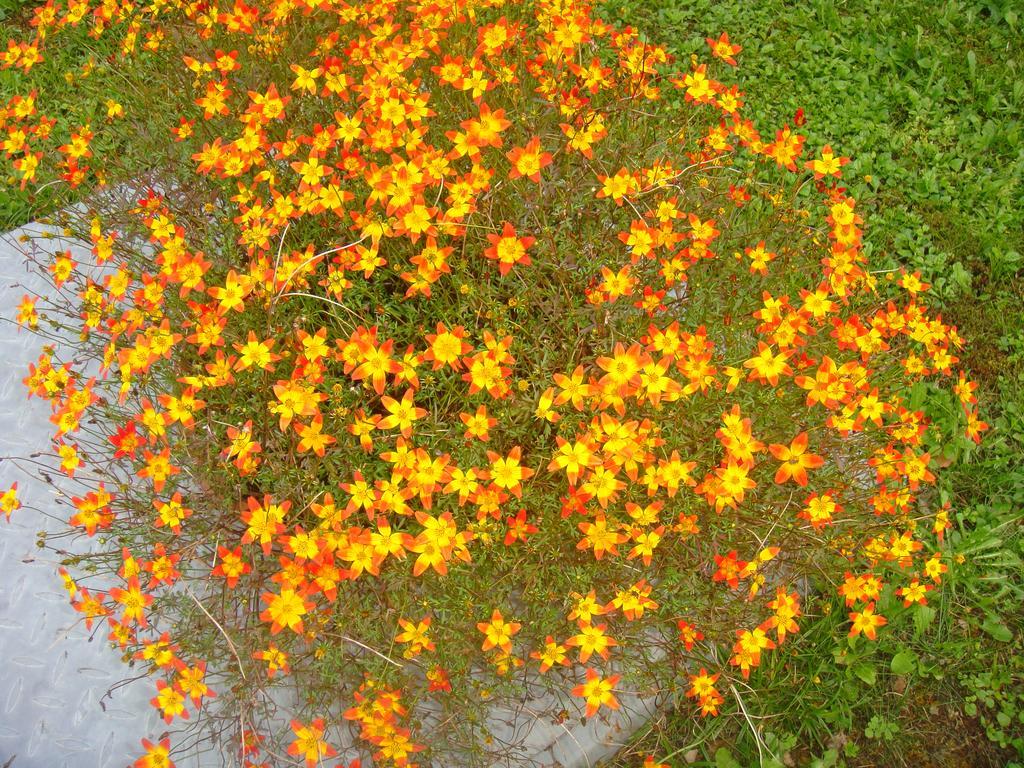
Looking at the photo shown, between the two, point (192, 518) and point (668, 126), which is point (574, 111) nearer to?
point (668, 126)

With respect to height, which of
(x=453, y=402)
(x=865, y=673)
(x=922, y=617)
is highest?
(x=453, y=402)

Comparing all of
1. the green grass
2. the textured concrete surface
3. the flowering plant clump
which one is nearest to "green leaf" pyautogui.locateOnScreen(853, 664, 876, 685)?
the green grass

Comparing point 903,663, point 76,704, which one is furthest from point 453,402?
point 903,663

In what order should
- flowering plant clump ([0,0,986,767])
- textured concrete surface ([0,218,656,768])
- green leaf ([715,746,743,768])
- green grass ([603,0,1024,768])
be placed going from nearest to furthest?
flowering plant clump ([0,0,986,767]) → textured concrete surface ([0,218,656,768]) → green leaf ([715,746,743,768]) → green grass ([603,0,1024,768])

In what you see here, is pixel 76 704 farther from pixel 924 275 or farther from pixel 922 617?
pixel 924 275

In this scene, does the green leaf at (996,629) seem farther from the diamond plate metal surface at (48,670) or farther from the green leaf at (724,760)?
the diamond plate metal surface at (48,670)

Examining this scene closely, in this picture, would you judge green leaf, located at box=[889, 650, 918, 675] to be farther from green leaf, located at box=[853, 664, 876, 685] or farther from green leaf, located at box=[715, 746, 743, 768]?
green leaf, located at box=[715, 746, 743, 768]

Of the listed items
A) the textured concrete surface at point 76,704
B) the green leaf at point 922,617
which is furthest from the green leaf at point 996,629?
the textured concrete surface at point 76,704
